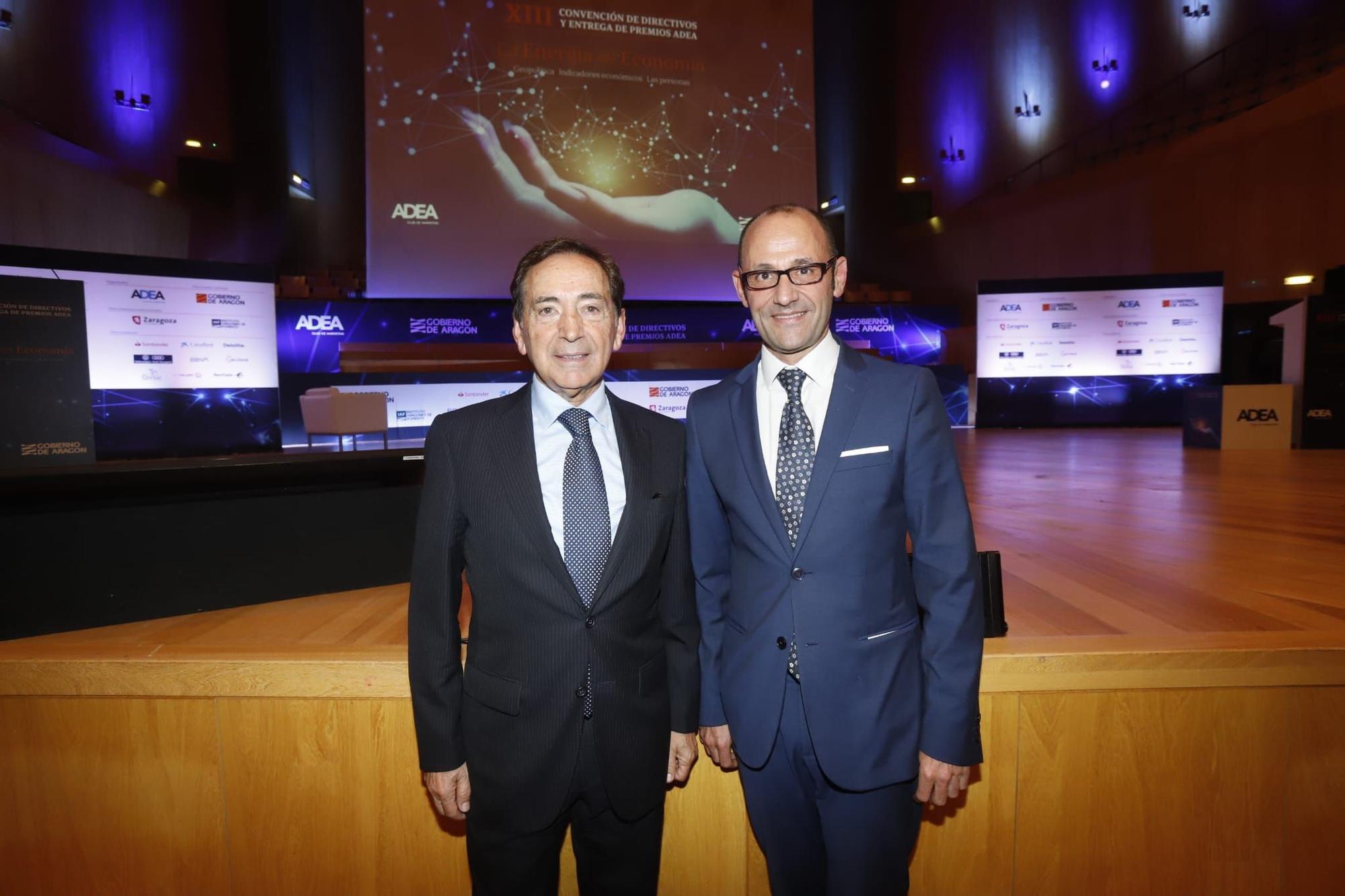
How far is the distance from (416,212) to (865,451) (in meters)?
8.02

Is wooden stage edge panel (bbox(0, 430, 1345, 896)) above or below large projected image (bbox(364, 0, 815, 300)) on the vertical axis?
below

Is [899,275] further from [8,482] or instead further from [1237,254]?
[8,482]

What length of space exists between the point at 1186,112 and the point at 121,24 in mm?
14203

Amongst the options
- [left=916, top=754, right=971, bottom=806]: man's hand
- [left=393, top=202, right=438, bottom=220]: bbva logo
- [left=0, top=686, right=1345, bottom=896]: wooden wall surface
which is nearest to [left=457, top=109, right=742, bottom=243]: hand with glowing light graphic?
[left=393, top=202, right=438, bottom=220]: bbva logo

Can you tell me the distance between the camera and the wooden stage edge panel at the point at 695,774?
69.4 inches

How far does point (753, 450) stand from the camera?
4.21 ft

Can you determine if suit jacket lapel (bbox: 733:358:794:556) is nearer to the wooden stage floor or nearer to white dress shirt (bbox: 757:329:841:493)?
white dress shirt (bbox: 757:329:841:493)

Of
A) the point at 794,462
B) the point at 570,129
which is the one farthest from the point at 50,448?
the point at 570,129

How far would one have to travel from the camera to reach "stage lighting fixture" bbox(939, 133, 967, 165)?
12461 millimetres

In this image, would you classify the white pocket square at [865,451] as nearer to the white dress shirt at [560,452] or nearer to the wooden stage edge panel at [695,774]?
the white dress shirt at [560,452]

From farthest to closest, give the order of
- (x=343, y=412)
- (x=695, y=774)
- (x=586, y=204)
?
(x=586, y=204) < (x=343, y=412) < (x=695, y=774)

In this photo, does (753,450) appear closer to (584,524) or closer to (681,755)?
(584,524)

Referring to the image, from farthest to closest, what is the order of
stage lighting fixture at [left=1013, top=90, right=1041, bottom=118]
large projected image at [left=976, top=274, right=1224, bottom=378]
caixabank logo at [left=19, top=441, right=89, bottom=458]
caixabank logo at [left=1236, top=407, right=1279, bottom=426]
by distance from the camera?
A: stage lighting fixture at [left=1013, top=90, right=1041, bottom=118] < large projected image at [left=976, top=274, right=1224, bottom=378] < caixabank logo at [left=1236, top=407, right=1279, bottom=426] < caixabank logo at [left=19, top=441, right=89, bottom=458]

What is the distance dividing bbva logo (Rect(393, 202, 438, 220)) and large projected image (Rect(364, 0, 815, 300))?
0.6 inches
